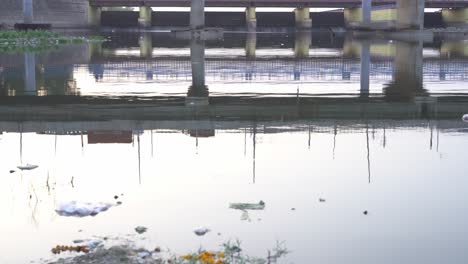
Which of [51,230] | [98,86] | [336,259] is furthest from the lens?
[98,86]

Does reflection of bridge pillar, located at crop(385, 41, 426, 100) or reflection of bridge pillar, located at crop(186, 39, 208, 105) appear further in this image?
reflection of bridge pillar, located at crop(385, 41, 426, 100)

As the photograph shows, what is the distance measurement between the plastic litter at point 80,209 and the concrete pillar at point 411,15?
7804 centimetres

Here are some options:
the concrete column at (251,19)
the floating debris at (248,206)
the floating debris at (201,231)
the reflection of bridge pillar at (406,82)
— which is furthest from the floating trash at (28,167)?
the concrete column at (251,19)

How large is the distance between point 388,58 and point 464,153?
29.2 meters

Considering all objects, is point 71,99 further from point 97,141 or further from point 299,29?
point 299,29

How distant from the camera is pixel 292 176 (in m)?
12.2

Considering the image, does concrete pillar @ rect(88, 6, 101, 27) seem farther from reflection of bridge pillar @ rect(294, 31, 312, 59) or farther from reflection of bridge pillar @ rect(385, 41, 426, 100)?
reflection of bridge pillar @ rect(385, 41, 426, 100)

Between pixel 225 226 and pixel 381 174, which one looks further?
A: pixel 381 174

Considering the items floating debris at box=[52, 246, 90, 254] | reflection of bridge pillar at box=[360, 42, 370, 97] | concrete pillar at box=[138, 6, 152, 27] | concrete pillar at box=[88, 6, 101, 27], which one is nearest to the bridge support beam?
concrete pillar at box=[138, 6, 152, 27]

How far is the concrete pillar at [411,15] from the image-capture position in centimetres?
8475

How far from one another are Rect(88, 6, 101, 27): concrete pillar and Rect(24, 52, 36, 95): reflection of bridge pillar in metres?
60.5

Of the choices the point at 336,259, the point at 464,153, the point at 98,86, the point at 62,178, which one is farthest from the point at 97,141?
the point at 98,86

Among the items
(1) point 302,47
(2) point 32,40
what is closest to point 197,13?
(1) point 302,47

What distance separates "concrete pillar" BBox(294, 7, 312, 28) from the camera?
107 m
